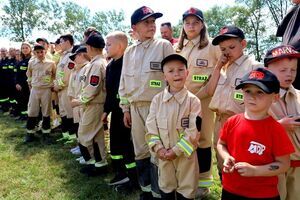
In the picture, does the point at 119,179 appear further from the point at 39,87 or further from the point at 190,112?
the point at 39,87

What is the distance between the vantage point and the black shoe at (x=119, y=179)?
4777mm

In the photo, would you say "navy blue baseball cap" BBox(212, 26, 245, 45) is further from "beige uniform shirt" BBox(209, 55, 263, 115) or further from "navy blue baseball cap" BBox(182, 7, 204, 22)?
"navy blue baseball cap" BBox(182, 7, 204, 22)

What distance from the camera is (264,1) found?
4147 cm

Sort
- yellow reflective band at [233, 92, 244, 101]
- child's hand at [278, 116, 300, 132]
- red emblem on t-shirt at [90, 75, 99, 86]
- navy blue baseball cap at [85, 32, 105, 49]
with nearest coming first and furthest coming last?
child's hand at [278, 116, 300, 132] → yellow reflective band at [233, 92, 244, 101] → red emblem on t-shirt at [90, 75, 99, 86] → navy blue baseball cap at [85, 32, 105, 49]

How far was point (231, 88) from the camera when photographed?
318cm

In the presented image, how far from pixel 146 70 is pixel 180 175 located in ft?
4.16

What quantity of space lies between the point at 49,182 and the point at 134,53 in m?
2.61

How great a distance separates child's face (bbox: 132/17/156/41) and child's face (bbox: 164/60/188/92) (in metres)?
0.69

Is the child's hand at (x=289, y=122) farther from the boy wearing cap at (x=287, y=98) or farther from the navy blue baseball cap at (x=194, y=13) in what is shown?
the navy blue baseball cap at (x=194, y=13)

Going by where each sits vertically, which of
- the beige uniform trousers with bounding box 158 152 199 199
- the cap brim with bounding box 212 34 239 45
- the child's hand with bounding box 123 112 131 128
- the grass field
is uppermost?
the cap brim with bounding box 212 34 239 45

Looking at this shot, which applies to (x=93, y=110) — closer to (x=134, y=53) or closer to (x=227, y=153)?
(x=134, y=53)

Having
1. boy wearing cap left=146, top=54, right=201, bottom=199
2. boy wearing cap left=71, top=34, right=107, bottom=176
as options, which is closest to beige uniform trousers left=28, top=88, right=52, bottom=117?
boy wearing cap left=71, top=34, right=107, bottom=176

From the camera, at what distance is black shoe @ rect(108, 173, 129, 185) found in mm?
4777

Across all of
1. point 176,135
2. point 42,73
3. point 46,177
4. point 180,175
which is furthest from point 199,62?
point 42,73
